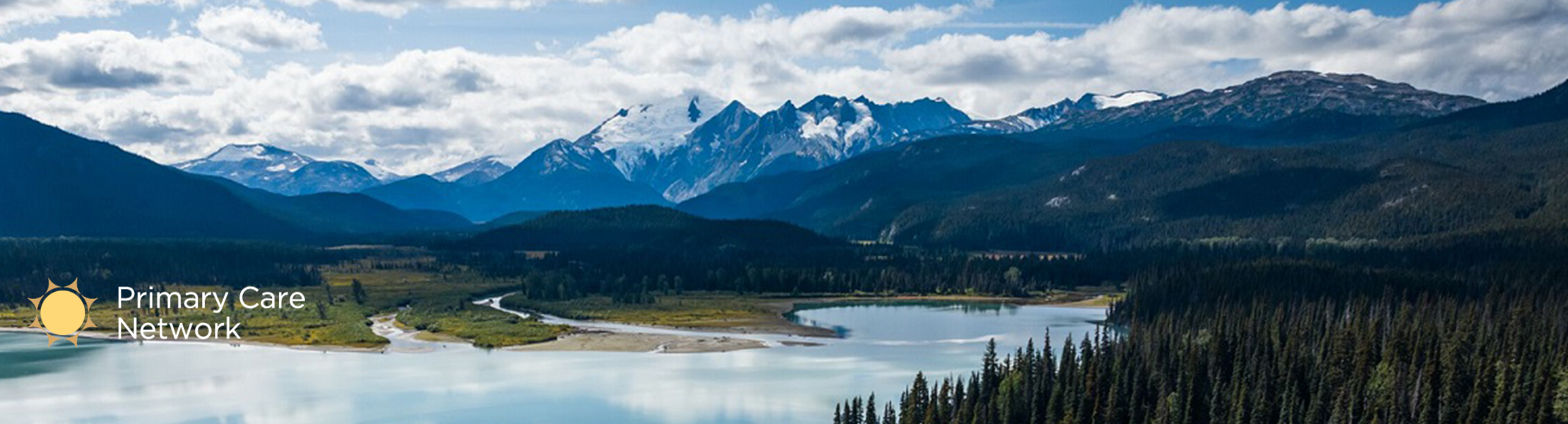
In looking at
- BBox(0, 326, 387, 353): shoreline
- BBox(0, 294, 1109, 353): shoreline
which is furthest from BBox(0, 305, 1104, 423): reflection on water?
BBox(0, 294, 1109, 353): shoreline

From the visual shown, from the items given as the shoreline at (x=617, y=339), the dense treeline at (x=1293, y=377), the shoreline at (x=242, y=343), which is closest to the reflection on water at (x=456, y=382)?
the shoreline at (x=242, y=343)

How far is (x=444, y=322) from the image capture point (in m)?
184

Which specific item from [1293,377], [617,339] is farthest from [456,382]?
[1293,377]

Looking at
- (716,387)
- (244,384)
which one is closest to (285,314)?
(244,384)

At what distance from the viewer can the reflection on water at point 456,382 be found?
11156 cm

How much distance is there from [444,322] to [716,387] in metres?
69.5

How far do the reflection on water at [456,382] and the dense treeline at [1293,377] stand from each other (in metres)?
14.2

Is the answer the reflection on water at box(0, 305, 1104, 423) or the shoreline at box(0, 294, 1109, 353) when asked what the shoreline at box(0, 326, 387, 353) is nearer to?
the shoreline at box(0, 294, 1109, 353)

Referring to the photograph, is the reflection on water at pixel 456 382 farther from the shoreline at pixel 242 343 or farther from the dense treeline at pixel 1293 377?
the dense treeline at pixel 1293 377

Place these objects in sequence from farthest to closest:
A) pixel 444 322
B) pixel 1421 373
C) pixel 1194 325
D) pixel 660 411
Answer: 1. pixel 444 322
2. pixel 1194 325
3. pixel 660 411
4. pixel 1421 373

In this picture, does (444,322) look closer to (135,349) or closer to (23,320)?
(135,349)

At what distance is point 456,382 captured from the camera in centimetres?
12962

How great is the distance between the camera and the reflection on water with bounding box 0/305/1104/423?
366 feet

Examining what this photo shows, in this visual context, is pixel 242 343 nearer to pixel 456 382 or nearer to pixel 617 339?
pixel 617 339
